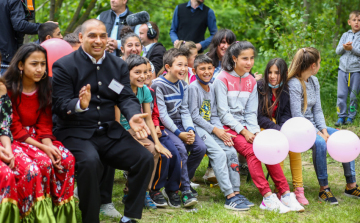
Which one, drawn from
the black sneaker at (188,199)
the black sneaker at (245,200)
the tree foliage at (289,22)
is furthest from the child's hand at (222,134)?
the tree foliage at (289,22)

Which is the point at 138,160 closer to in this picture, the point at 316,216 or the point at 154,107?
the point at 154,107

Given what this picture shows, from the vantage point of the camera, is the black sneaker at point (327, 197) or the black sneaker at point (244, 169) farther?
the black sneaker at point (244, 169)

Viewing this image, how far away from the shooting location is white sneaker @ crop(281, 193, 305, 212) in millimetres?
4133

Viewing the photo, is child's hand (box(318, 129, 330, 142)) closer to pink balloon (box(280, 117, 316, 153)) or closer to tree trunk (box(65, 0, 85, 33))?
pink balloon (box(280, 117, 316, 153))

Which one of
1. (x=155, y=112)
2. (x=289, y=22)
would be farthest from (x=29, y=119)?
(x=289, y=22)

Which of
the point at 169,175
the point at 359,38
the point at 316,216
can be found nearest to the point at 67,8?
the point at 359,38

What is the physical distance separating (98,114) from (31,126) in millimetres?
553

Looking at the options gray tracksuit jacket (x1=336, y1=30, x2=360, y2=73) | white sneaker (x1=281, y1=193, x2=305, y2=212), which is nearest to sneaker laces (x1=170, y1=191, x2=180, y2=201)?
white sneaker (x1=281, y1=193, x2=305, y2=212)

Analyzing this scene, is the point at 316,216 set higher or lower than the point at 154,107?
lower

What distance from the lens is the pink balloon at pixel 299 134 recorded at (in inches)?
166

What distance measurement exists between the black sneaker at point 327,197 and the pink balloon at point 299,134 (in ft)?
2.08

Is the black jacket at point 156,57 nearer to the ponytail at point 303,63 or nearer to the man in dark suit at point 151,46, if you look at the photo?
the man in dark suit at point 151,46

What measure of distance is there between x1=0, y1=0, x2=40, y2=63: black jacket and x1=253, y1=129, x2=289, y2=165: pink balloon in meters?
2.91

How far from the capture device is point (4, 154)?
292 cm
